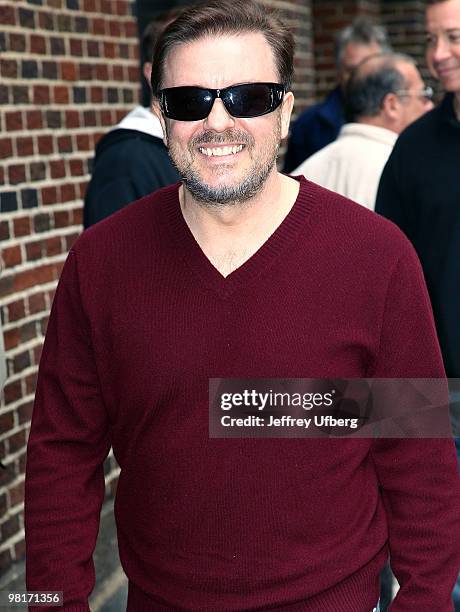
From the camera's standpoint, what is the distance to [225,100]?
85.7 inches

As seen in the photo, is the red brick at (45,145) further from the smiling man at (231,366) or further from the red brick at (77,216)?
the smiling man at (231,366)

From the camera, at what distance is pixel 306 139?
707cm

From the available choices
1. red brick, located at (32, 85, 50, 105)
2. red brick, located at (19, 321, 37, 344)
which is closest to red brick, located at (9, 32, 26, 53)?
red brick, located at (32, 85, 50, 105)

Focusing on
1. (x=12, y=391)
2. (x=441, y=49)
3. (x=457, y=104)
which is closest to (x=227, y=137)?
(x=457, y=104)

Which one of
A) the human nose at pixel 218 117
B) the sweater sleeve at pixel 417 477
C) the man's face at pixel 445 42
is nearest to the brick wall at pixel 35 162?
the man's face at pixel 445 42

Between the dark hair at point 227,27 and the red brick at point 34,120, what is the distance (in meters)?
2.17

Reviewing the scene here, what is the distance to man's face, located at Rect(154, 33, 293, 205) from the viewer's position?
2.18 m

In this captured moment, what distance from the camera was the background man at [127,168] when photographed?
403cm

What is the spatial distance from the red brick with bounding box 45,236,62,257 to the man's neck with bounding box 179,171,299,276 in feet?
7.89

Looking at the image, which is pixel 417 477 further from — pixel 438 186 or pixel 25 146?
pixel 25 146

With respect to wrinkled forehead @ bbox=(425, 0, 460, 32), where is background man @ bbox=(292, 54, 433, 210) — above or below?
below

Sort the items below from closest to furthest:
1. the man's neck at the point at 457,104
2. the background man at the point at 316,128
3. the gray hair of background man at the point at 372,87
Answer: the man's neck at the point at 457,104 → the gray hair of background man at the point at 372,87 → the background man at the point at 316,128

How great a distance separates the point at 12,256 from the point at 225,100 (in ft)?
7.54

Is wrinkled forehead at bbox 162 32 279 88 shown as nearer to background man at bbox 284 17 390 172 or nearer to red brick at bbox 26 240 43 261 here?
red brick at bbox 26 240 43 261
